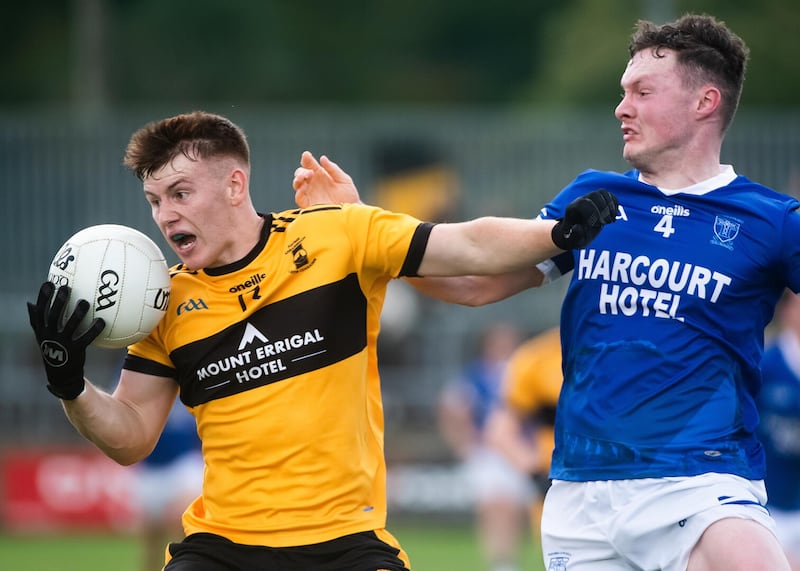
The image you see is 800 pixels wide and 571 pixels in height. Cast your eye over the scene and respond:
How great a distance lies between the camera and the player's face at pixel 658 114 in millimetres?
4676

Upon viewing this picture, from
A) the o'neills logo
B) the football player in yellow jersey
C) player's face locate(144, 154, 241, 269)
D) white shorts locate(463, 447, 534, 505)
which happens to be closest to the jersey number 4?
the football player in yellow jersey

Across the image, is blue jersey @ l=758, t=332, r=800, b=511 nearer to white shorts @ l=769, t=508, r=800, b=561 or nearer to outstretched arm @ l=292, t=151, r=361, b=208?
white shorts @ l=769, t=508, r=800, b=561

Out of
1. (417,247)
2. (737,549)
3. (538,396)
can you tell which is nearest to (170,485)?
(538,396)

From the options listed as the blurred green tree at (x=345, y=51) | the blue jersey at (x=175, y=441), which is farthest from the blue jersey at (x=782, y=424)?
the blurred green tree at (x=345, y=51)

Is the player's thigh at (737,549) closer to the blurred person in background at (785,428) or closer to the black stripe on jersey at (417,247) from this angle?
the black stripe on jersey at (417,247)

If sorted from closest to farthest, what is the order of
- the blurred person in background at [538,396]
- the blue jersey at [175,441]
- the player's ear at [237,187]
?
the player's ear at [237,187] < the blurred person in background at [538,396] < the blue jersey at [175,441]

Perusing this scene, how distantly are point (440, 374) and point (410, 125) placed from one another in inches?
123

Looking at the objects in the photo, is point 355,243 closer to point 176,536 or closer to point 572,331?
point 572,331

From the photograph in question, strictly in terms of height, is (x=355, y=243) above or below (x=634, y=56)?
below

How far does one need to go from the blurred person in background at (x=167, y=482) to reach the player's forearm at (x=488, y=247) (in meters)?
6.06

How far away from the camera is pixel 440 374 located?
15164mm

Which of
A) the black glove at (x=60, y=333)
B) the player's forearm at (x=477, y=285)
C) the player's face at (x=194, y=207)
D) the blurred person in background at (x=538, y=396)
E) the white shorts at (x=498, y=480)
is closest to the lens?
the black glove at (x=60, y=333)

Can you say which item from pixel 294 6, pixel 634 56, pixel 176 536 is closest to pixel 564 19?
pixel 294 6

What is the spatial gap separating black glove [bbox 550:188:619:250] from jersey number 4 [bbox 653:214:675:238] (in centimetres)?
46
